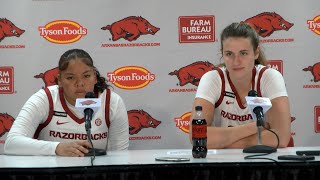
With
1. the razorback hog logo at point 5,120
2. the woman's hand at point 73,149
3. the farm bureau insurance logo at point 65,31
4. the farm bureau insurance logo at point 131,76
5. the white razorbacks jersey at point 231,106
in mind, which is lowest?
the woman's hand at point 73,149

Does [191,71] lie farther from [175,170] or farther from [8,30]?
[175,170]

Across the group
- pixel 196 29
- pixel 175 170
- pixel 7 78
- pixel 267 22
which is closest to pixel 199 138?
pixel 175 170

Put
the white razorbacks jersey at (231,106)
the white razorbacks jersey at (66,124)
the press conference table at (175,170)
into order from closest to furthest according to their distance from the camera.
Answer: the press conference table at (175,170) → the white razorbacks jersey at (66,124) → the white razorbacks jersey at (231,106)

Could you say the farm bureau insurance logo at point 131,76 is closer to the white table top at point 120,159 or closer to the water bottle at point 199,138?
the white table top at point 120,159

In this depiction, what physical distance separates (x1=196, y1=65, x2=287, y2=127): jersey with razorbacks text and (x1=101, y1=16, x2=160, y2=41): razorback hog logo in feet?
3.59

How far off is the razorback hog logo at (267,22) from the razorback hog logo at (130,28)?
76cm

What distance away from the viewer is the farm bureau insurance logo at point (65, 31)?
4.23 meters

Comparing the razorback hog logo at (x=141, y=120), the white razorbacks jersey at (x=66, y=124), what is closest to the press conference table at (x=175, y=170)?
the white razorbacks jersey at (x=66, y=124)

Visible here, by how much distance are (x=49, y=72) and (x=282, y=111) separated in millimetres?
1951

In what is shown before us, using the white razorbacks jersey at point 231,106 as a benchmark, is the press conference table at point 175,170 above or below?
below

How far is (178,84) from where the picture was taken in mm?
4254

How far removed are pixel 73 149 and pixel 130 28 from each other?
1734 millimetres

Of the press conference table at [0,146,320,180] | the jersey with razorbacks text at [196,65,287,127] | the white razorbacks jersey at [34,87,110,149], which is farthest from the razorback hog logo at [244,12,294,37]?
the press conference table at [0,146,320,180]

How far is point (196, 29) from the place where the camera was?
14.0ft
